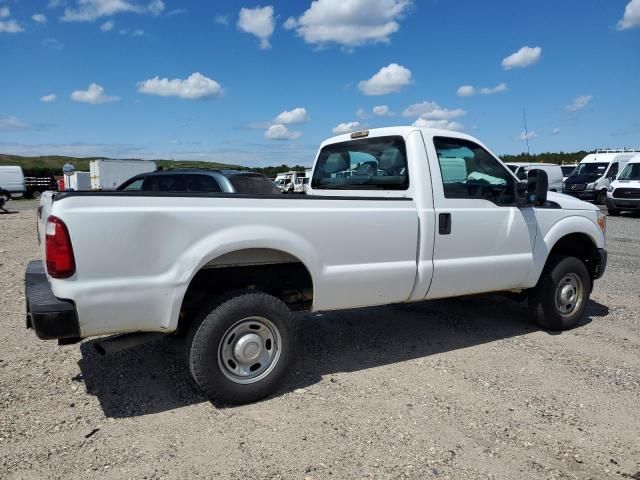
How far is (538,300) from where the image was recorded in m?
5.26

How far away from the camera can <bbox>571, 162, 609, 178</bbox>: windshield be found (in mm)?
24661

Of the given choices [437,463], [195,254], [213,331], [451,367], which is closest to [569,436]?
[437,463]

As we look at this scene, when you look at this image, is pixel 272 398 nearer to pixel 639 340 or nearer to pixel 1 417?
pixel 1 417

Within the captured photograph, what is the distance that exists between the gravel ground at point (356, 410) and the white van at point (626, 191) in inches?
613

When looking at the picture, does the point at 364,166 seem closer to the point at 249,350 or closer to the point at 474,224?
the point at 474,224

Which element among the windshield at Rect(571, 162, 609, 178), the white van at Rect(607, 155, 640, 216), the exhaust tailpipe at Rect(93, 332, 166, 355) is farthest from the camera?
the windshield at Rect(571, 162, 609, 178)

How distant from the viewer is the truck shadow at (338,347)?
3838mm

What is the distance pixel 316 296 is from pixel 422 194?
127cm

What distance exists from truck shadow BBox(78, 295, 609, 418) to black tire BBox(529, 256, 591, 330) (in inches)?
10.2

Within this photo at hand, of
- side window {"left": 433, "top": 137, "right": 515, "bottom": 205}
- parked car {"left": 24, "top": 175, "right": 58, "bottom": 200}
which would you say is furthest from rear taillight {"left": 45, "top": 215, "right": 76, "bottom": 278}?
parked car {"left": 24, "top": 175, "right": 58, "bottom": 200}

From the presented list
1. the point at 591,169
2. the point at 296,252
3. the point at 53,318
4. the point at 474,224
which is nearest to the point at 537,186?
the point at 474,224

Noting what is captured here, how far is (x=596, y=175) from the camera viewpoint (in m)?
24.5

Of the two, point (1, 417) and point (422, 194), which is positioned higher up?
point (422, 194)

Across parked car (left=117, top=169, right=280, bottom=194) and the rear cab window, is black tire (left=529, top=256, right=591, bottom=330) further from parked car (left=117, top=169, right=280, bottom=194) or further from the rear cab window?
parked car (left=117, top=169, right=280, bottom=194)
